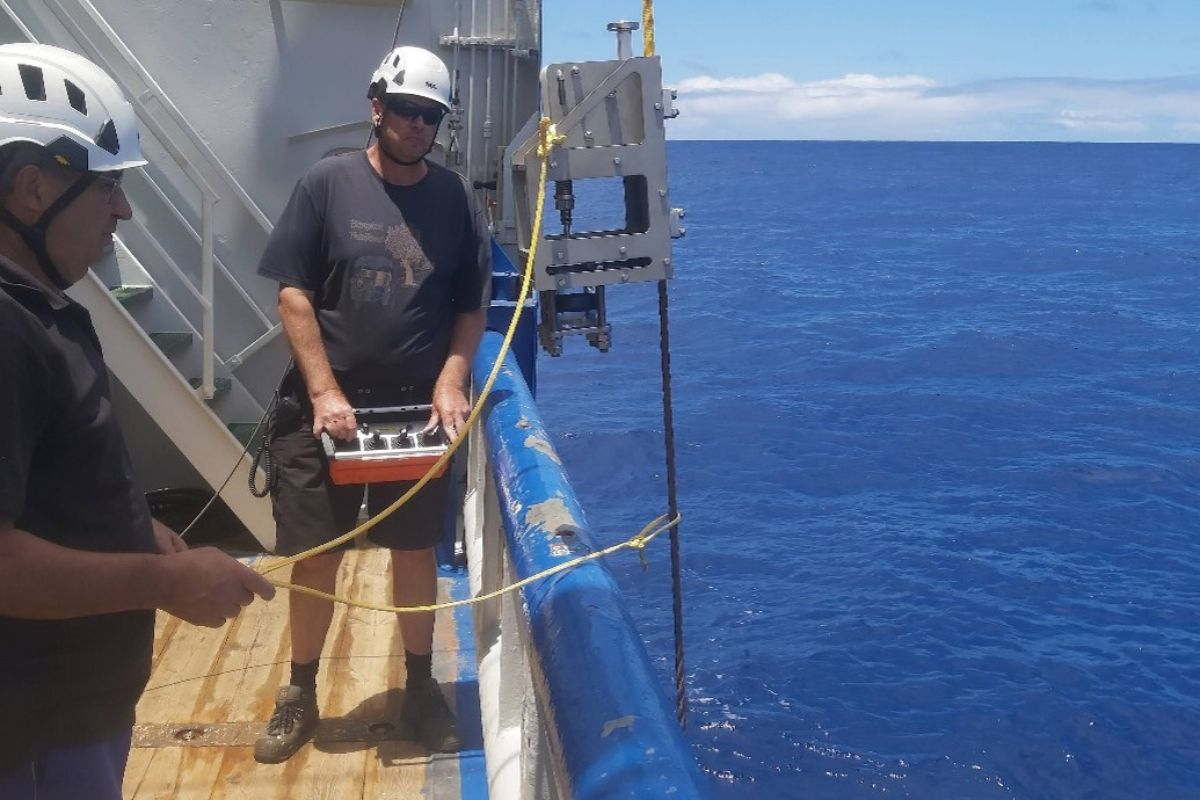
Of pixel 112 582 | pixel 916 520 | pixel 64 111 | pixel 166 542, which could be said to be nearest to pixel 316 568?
pixel 166 542

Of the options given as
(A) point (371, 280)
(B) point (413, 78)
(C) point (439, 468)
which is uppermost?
(B) point (413, 78)

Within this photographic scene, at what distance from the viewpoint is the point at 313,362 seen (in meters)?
3.53

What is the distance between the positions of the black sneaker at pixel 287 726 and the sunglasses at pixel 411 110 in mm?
1744

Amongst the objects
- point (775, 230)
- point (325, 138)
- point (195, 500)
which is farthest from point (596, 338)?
point (775, 230)

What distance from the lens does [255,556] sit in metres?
5.59

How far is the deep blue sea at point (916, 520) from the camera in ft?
35.6

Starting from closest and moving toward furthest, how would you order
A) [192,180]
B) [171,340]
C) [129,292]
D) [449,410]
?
[449,410], [192,180], [129,292], [171,340]

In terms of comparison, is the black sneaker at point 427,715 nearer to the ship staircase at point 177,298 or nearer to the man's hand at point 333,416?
the man's hand at point 333,416

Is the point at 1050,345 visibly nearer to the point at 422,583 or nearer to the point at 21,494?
the point at 422,583

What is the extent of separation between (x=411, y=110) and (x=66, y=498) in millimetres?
1846

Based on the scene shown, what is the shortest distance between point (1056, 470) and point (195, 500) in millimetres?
15232

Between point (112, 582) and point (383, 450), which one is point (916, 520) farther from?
point (112, 582)

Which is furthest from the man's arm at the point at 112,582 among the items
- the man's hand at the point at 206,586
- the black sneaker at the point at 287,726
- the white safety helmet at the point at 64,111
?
the black sneaker at the point at 287,726

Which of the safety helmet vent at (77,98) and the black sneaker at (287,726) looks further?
the black sneaker at (287,726)
